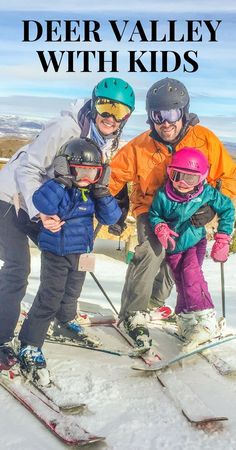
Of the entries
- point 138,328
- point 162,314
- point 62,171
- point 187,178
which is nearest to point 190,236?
point 187,178

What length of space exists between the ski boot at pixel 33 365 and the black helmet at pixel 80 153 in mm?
1268

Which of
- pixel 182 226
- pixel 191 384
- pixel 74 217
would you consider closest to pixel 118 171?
pixel 182 226

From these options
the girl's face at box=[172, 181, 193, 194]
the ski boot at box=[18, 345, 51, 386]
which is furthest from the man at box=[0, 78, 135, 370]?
the girl's face at box=[172, 181, 193, 194]

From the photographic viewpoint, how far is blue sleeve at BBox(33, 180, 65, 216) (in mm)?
3602

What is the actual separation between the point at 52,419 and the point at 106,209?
4.47ft

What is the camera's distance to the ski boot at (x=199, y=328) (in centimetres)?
441

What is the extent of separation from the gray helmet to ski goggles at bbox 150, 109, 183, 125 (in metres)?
0.02

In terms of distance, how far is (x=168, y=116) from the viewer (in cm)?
446

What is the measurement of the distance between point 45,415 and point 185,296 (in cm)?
160

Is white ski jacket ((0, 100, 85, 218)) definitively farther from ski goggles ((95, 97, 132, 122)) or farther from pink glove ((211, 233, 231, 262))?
pink glove ((211, 233, 231, 262))

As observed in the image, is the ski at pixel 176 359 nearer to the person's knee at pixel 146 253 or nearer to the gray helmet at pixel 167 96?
the person's knee at pixel 146 253

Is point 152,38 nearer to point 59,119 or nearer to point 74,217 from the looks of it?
point 59,119

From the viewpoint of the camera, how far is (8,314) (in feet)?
13.0

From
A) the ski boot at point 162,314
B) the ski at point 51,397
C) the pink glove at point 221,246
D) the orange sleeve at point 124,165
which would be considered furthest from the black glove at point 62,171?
the ski boot at point 162,314
